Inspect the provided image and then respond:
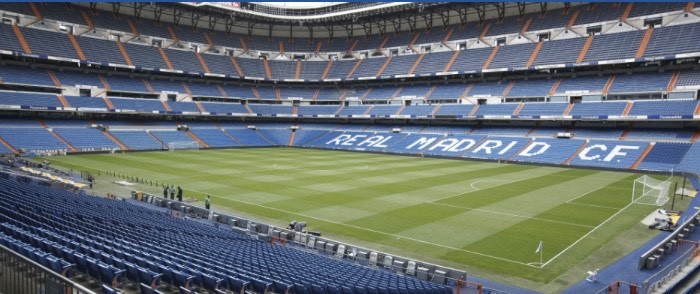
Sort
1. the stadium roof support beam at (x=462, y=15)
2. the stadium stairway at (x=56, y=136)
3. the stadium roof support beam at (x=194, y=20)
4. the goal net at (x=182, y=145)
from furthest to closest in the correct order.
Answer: the stadium roof support beam at (x=194, y=20), the stadium roof support beam at (x=462, y=15), the goal net at (x=182, y=145), the stadium stairway at (x=56, y=136)

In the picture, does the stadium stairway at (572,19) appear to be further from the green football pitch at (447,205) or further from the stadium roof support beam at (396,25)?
the stadium roof support beam at (396,25)

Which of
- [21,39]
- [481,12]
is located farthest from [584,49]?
[21,39]

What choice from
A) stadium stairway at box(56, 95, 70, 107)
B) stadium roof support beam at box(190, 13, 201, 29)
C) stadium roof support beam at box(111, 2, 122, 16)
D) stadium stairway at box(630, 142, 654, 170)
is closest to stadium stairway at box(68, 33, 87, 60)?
stadium stairway at box(56, 95, 70, 107)

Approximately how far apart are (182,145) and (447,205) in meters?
46.3

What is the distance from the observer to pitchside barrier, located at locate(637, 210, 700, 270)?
15.4 metres

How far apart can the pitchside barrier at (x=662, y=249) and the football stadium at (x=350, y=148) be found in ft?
0.52

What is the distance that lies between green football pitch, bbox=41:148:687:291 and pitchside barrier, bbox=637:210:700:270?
1.26m

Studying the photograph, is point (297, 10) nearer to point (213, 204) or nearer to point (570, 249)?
point (213, 204)

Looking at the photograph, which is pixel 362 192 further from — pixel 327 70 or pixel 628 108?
pixel 327 70

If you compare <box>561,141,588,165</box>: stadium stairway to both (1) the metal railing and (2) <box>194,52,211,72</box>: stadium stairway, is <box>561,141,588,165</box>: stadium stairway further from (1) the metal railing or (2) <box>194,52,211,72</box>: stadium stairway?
(2) <box>194,52,211,72</box>: stadium stairway

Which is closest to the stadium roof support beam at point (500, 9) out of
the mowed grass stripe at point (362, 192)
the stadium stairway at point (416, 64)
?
the stadium stairway at point (416, 64)

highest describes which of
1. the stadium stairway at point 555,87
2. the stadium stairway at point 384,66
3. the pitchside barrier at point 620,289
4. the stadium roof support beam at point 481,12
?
the stadium roof support beam at point 481,12

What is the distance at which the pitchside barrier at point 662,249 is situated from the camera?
50.6ft

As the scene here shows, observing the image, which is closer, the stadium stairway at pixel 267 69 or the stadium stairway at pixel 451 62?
the stadium stairway at pixel 451 62
